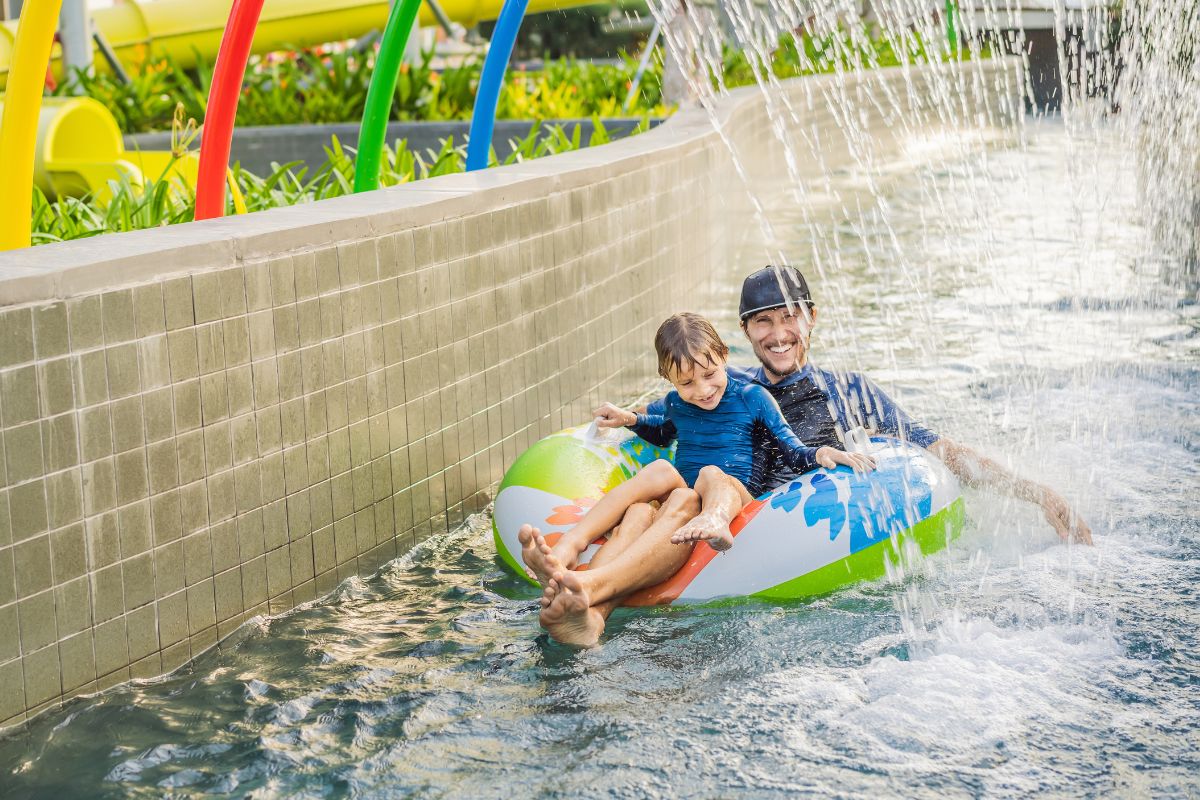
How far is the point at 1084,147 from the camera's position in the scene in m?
18.8

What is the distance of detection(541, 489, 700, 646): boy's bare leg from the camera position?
13.9ft

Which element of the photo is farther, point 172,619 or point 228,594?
point 228,594

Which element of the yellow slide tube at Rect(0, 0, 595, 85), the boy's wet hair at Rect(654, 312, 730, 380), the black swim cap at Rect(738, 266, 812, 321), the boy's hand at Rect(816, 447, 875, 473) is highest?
the yellow slide tube at Rect(0, 0, 595, 85)

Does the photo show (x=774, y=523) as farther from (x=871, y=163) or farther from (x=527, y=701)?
(x=871, y=163)

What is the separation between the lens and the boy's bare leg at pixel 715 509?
448cm

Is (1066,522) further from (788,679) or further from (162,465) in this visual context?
(162,465)

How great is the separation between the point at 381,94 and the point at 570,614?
3.16 metres

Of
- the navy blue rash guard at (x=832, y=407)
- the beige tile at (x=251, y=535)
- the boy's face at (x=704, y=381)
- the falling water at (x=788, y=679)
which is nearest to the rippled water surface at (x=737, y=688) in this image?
the falling water at (x=788, y=679)

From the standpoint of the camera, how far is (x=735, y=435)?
504 centimetres

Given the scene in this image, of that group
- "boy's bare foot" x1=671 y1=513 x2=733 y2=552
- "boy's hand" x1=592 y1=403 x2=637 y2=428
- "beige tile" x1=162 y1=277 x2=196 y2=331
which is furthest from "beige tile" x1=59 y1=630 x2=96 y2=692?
"boy's hand" x1=592 y1=403 x2=637 y2=428

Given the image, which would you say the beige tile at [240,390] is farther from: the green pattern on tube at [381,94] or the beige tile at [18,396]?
the green pattern on tube at [381,94]

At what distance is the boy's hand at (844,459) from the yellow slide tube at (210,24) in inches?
429

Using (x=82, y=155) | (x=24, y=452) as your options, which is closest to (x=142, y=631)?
(x=24, y=452)

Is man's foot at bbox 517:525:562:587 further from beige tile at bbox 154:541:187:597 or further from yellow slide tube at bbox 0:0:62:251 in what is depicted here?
yellow slide tube at bbox 0:0:62:251
